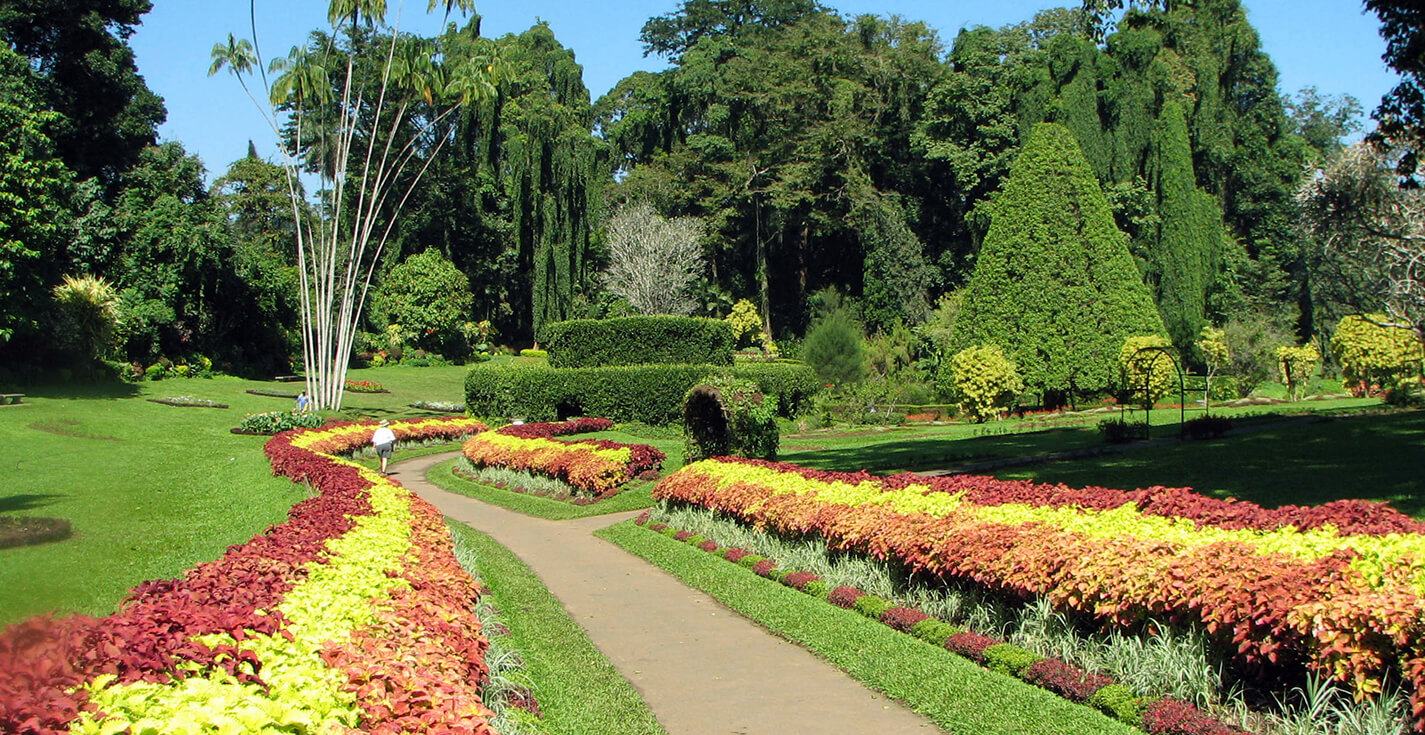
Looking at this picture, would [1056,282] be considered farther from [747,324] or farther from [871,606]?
[871,606]

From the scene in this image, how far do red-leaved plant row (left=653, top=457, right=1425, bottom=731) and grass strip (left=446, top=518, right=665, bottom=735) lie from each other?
9.71 feet

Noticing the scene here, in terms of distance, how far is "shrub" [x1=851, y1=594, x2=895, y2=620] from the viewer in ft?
30.2

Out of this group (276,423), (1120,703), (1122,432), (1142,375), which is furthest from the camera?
(1142,375)

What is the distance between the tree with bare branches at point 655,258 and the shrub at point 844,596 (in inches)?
1778

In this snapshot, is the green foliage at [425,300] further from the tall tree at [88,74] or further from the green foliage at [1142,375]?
the green foliage at [1142,375]

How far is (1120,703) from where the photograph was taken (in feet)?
20.9

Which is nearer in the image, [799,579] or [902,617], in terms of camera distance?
[902,617]

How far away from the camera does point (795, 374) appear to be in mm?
34812

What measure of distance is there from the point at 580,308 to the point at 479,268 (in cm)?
965

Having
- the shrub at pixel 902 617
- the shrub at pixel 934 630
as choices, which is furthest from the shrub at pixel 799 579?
the shrub at pixel 934 630

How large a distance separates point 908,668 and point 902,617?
125cm

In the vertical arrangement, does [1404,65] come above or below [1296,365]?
above

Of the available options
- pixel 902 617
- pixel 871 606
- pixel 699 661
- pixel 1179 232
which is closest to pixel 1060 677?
pixel 902 617

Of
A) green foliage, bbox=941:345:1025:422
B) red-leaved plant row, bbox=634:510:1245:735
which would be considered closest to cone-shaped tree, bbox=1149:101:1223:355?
green foliage, bbox=941:345:1025:422
